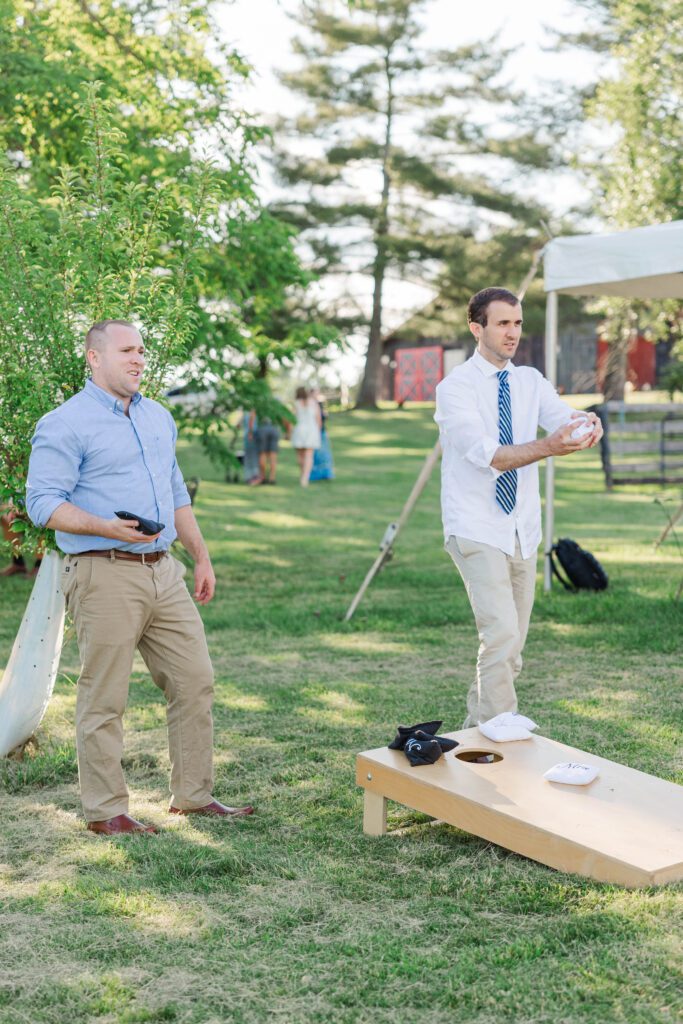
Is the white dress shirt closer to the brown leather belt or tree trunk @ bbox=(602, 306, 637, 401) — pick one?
the brown leather belt

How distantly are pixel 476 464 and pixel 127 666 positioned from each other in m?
1.60

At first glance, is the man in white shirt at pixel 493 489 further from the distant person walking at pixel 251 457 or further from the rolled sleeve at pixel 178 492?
the distant person walking at pixel 251 457

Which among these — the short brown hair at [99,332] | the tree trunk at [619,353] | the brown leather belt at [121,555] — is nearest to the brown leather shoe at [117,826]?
the brown leather belt at [121,555]

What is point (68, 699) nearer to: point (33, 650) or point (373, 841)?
point (33, 650)

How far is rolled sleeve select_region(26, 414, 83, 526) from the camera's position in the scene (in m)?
4.34

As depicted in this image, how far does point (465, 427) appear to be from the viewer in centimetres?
466

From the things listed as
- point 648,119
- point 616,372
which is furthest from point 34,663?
point 616,372

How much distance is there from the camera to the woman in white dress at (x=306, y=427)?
19.1m

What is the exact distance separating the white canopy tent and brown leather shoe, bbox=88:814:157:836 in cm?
404

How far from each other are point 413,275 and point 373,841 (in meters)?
31.0

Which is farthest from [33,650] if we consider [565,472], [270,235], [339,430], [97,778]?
[339,430]

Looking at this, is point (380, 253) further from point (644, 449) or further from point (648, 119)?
point (644, 449)

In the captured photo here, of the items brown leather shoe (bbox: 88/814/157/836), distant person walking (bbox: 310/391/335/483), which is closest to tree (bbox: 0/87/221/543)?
brown leather shoe (bbox: 88/814/157/836)

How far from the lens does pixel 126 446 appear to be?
177 inches
